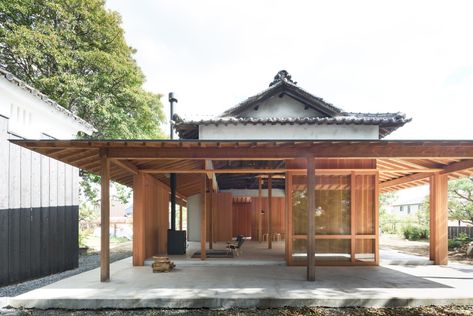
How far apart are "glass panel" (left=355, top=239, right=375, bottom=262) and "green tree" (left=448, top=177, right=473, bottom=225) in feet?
29.7

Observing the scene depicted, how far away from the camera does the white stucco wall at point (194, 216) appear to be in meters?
13.3

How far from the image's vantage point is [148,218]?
27.0 ft

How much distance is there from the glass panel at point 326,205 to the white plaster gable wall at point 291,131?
2.12 m

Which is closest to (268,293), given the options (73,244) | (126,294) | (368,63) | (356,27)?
(126,294)

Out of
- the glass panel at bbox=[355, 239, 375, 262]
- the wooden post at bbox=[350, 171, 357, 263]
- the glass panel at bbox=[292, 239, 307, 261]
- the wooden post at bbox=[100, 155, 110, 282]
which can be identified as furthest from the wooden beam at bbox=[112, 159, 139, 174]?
the glass panel at bbox=[355, 239, 375, 262]

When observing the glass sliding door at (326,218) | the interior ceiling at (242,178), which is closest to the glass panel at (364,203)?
the glass sliding door at (326,218)

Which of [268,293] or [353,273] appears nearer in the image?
[268,293]

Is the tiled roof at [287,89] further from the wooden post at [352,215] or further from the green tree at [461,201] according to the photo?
the green tree at [461,201]

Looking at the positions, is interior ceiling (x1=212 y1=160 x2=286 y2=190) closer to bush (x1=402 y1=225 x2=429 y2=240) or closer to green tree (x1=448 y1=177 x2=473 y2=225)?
green tree (x1=448 y1=177 x2=473 y2=225)

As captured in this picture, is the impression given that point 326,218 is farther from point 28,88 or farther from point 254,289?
point 28,88

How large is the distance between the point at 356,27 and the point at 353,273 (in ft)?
43.3

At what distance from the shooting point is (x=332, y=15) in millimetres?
11820

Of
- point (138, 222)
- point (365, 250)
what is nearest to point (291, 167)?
point (365, 250)

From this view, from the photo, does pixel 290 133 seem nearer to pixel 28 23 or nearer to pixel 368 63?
pixel 28 23
